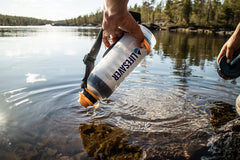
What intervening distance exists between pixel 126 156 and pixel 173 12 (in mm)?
84656

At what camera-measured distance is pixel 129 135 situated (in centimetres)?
255

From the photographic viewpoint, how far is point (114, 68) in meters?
2.28

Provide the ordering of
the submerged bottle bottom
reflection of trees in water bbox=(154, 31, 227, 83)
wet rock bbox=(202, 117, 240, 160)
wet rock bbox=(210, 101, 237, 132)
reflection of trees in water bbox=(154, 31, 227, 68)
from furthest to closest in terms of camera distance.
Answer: reflection of trees in water bbox=(154, 31, 227, 68)
reflection of trees in water bbox=(154, 31, 227, 83)
wet rock bbox=(210, 101, 237, 132)
the submerged bottle bottom
wet rock bbox=(202, 117, 240, 160)

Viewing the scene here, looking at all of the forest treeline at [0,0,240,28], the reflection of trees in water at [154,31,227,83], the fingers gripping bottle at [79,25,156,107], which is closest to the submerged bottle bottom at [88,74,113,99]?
the fingers gripping bottle at [79,25,156,107]

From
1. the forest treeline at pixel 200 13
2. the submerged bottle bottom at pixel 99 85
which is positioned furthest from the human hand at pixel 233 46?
the forest treeline at pixel 200 13

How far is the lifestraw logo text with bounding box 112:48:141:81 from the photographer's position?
2.28 metres

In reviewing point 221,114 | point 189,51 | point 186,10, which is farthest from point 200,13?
point 221,114

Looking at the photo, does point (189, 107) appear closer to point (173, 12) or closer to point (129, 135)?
point (129, 135)

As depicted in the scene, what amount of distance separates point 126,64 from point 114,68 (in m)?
0.18

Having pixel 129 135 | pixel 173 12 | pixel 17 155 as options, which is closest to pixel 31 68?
pixel 17 155

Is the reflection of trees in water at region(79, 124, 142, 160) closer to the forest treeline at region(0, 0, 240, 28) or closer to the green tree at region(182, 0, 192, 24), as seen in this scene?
the forest treeline at region(0, 0, 240, 28)

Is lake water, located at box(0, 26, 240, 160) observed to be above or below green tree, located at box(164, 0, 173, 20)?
below

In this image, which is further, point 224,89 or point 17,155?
point 224,89

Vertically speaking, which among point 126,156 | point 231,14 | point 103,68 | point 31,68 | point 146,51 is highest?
point 231,14
